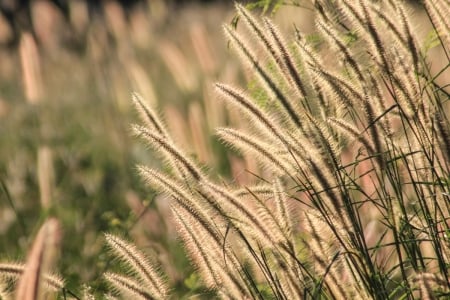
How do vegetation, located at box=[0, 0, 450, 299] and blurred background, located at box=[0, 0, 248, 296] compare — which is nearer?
vegetation, located at box=[0, 0, 450, 299]

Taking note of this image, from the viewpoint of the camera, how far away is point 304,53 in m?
2.14

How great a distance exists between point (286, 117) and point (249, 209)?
0.70ft

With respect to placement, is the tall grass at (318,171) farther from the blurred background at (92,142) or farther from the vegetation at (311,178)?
the blurred background at (92,142)

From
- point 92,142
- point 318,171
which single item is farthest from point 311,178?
point 92,142

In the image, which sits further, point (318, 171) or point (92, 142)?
point (92, 142)

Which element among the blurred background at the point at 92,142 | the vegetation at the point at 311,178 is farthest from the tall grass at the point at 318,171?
the blurred background at the point at 92,142

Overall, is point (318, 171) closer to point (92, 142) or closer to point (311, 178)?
point (311, 178)

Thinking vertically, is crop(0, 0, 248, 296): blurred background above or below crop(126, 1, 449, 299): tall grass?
above

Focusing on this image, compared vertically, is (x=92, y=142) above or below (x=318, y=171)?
above

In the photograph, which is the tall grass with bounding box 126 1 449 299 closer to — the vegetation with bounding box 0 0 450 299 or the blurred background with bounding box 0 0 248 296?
the vegetation with bounding box 0 0 450 299

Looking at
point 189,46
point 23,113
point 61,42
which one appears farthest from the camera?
point 61,42

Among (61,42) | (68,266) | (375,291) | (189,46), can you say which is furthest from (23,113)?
(375,291)

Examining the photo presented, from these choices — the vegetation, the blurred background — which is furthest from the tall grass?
the blurred background

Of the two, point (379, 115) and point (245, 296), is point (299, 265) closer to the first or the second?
point (245, 296)
